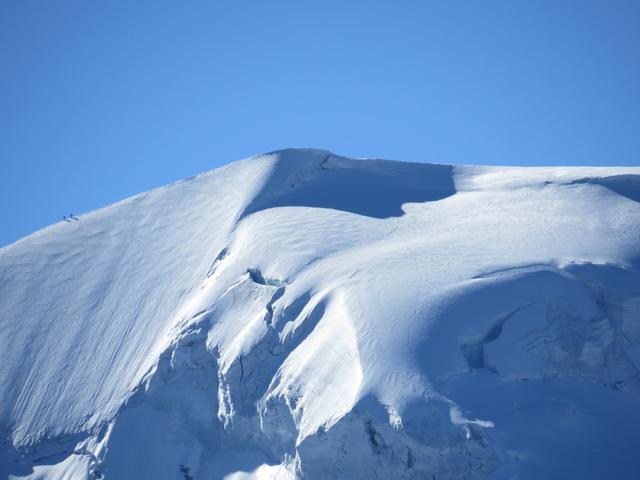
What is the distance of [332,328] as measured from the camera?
12.8m

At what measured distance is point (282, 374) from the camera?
42.6ft

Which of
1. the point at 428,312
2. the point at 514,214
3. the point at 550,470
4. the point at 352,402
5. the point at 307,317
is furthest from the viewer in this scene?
the point at 514,214

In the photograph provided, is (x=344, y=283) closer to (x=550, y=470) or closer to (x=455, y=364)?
(x=455, y=364)

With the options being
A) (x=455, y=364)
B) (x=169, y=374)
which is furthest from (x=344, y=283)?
(x=169, y=374)

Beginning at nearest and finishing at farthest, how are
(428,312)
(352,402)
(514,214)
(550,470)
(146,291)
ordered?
(550,470) < (352,402) < (428,312) < (514,214) < (146,291)

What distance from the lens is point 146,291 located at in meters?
17.0

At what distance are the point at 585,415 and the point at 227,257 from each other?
836cm

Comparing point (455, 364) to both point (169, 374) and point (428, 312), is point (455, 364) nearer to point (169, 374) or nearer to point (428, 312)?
point (428, 312)

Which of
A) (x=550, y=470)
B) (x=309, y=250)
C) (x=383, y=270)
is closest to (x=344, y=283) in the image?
(x=383, y=270)

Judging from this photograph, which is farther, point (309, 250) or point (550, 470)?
point (309, 250)

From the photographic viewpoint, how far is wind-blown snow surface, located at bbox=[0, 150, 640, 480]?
1108 centimetres

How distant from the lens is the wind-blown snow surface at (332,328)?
11078 millimetres

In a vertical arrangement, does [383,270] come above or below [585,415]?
above

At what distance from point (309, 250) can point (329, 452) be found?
16.6ft
